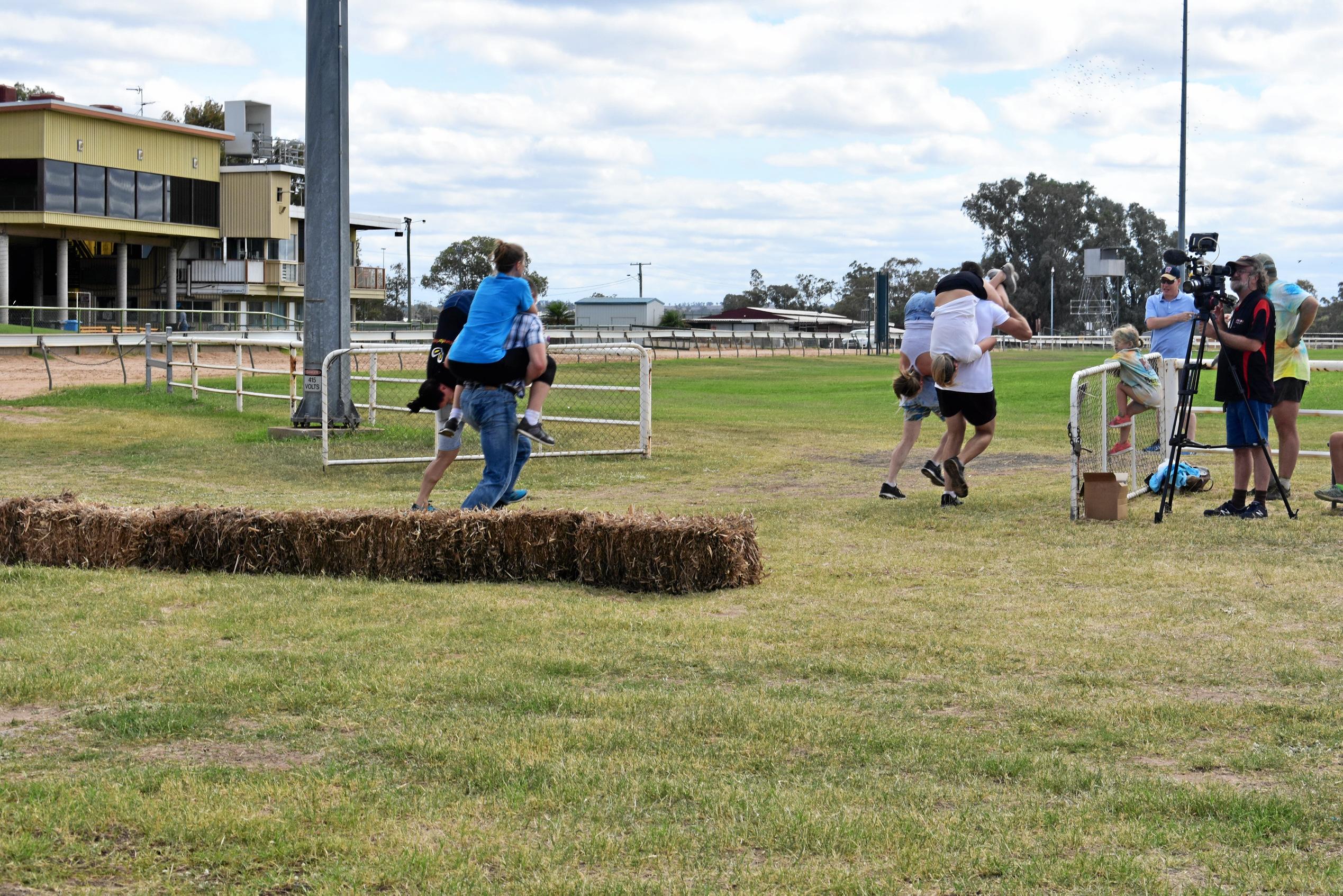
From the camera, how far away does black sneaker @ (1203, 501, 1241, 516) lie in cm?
1020

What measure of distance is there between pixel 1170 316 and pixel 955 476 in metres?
4.33

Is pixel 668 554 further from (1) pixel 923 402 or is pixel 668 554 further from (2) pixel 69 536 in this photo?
(1) pixel 923 402

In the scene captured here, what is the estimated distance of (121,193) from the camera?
50.9 meters

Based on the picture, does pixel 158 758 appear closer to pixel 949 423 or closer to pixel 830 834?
pixel 830 834

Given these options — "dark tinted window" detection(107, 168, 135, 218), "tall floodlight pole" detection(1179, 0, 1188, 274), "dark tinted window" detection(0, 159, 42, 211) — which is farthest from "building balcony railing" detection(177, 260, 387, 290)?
"tall floodlight pole" detection(1179, 0, 1188, 274)

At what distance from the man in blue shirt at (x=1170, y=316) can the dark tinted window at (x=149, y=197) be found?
149ft

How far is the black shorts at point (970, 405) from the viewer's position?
10.6 m

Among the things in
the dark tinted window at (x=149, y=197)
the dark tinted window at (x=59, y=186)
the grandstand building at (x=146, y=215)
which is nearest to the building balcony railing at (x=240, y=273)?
the grandstand building at (x=146, y=215)

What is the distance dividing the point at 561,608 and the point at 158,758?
2.62m

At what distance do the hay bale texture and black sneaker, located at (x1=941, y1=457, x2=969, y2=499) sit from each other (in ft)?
11.1

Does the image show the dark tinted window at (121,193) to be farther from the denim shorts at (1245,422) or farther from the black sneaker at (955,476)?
the denim shorts at (1245,422)

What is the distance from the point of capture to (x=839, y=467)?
559 inches

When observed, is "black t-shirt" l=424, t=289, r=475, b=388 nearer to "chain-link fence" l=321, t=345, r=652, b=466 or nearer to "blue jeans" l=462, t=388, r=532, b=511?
"blue jeans" l=462, t=388, r=532, b=511

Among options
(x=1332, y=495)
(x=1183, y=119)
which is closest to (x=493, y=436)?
(x=1332, y=495)
